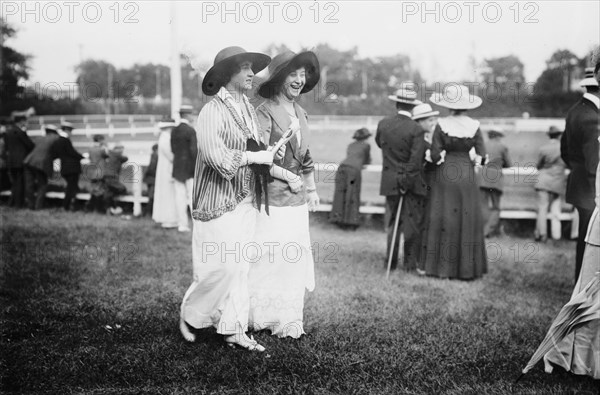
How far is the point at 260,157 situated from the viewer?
16.3ft

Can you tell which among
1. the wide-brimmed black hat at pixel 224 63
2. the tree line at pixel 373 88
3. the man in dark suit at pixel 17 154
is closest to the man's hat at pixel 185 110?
the man in dark suit at pixel 17 154

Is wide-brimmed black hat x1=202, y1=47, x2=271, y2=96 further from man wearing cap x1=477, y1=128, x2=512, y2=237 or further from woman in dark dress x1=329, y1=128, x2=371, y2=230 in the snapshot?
man wearing cap x1=477, y1=128, x2=512, y2=237

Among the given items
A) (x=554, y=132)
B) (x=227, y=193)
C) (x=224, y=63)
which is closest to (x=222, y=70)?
(x=224, y=63)

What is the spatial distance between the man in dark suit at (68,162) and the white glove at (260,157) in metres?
10.0

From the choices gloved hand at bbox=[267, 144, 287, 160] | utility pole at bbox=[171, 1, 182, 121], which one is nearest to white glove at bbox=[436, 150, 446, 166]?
gloved hand at bbox=[267, 144, 287, 160]

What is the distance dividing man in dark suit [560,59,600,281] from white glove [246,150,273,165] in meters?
3.04

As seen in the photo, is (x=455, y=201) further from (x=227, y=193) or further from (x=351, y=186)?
(x=227, y=193)

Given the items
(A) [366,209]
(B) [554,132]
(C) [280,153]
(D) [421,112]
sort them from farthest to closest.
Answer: (A) [366,209]
(B) [554,132]
(D) [421,112]
(C) [280,153]

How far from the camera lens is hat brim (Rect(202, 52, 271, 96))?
4959 millimetres

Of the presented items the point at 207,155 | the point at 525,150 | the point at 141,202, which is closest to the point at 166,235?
the point at 141,202

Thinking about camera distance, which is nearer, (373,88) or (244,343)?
(244,343)

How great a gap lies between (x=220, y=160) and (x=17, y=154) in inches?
439

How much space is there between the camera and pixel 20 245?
909 cm

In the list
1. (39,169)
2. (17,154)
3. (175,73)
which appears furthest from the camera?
(17,154)
